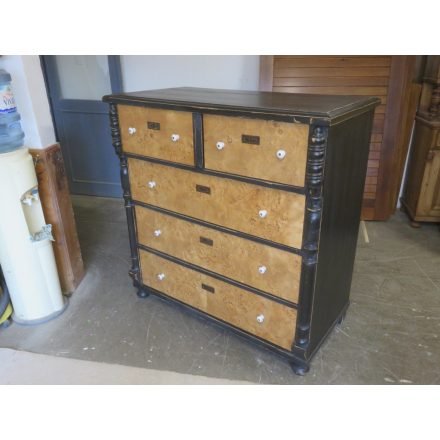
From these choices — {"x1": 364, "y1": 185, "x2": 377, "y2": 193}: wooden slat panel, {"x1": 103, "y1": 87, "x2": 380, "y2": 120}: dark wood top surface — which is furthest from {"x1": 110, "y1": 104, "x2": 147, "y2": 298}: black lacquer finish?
{"x1": 364, "y1": 185, "x2": 377, "y2": 193}: wooden slat panel

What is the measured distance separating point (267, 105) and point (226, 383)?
121 centimetres

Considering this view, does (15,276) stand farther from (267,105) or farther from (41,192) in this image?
(267,105)

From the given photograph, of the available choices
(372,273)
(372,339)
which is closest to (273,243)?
(372,339)

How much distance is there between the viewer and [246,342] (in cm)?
195

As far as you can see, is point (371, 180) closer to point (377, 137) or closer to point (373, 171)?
point (373, 171)

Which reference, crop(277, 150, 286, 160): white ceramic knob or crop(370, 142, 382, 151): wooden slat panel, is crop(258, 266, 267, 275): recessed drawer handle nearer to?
crop(277, 150, 286, 160): white ceramic knob

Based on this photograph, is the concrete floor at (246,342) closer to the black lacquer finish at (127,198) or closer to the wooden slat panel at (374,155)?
the black lacquer finish at (127,198)

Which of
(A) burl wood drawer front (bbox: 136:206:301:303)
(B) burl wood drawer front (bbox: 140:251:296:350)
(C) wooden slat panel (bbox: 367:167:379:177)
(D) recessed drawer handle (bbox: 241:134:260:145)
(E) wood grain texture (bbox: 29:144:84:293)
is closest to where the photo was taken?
(D) recessed drawer handle (bbox: 241:134:260:145)

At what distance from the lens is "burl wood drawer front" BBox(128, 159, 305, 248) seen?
4.94 ft

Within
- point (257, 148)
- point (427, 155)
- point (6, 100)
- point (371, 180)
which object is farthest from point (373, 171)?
point (6, 100)

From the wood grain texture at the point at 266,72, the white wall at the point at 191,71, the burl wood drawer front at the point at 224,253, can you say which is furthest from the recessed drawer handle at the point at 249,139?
the white wall at the point at 191,71

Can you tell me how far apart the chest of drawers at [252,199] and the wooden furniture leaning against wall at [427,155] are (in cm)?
145

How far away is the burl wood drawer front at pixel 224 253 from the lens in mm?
1609

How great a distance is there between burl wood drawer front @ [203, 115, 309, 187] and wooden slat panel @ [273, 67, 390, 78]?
1624 millimetres
